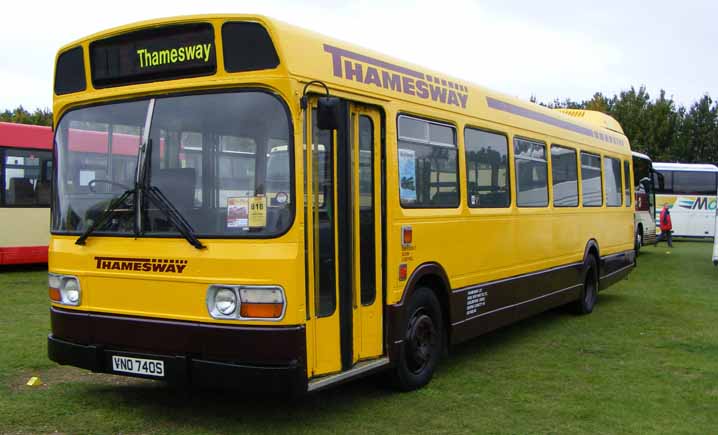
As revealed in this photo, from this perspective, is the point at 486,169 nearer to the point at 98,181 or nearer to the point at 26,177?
the point at 98,181

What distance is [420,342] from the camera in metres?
7.15

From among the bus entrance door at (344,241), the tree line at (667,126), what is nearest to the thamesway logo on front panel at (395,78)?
the bus entrance door at (344,241)

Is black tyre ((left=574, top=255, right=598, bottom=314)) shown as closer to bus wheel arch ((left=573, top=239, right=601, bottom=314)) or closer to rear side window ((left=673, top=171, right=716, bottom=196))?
bus wheel arch ((left=573, top=239, right=601, bottom=314))

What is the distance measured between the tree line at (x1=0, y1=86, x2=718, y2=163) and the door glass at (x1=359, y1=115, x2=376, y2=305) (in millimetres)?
49583

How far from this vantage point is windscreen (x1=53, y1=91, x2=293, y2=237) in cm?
541

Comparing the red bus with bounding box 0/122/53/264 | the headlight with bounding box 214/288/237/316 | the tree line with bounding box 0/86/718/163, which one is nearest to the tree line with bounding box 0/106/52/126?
the tree line with bounding box 0/86/718/163

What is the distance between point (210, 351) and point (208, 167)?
4.33ft

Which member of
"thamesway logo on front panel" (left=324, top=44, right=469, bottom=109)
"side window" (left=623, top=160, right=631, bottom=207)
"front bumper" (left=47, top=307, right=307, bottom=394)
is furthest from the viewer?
"side window" (left=623, top=160, right=631, bottom=207)

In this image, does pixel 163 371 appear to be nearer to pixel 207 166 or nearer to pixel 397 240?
pixel 207 166

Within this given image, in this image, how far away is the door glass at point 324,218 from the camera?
5715mm

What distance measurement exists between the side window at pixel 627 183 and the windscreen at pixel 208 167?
995cm

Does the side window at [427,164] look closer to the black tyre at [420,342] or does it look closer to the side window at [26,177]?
the black tyre at [420,342]

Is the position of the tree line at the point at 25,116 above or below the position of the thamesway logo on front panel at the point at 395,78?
above

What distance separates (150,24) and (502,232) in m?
4.73
